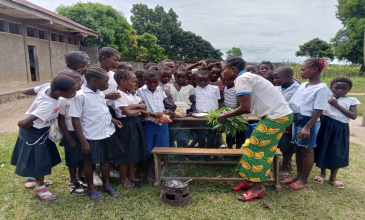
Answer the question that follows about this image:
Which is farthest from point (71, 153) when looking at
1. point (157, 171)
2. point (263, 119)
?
point (263, 119)

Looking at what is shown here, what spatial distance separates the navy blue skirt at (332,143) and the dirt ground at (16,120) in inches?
117

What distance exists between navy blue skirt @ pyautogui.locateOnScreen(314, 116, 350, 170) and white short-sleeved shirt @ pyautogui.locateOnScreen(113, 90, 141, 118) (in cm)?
263

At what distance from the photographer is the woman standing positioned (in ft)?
9.39

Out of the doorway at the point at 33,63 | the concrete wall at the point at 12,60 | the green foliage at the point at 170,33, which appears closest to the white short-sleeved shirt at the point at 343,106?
the concrete wall at the point at 12,60

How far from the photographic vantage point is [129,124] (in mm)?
3248

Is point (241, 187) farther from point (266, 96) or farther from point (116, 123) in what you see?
point (116, 123)

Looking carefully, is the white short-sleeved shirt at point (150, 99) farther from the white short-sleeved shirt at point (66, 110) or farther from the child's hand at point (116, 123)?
the white short-sleeved shirt at point (66, 110)

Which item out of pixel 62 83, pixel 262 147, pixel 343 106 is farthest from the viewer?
pixel 343 106

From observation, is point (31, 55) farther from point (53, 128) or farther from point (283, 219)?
point (283, 219)

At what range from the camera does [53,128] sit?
2939mm

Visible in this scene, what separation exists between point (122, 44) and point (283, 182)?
20.9 m

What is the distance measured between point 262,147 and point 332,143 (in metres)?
1.19

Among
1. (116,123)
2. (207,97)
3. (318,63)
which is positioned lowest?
(116,123)

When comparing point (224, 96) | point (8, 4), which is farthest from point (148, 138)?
point (8, 4)
